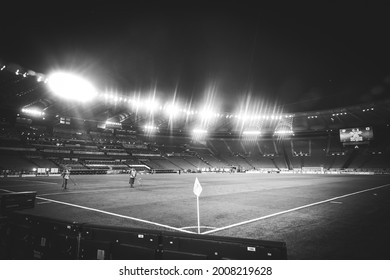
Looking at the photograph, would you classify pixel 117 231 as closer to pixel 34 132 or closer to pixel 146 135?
pixel 34 132

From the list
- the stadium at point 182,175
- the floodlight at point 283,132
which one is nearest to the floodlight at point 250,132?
the stadium at point 182,175

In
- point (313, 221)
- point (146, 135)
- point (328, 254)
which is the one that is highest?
point (146, 135)

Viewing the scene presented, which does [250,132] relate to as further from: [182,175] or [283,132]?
[182,175]

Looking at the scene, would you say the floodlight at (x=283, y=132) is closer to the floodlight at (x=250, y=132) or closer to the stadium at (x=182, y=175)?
the stadium at (x=182, y=175)

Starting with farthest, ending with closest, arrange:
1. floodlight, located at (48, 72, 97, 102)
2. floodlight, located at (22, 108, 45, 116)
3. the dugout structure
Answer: floodlight, located at (22, 108, 45, 116) → floodlight, located at (48, 72, 97, 102) → the dugout structure

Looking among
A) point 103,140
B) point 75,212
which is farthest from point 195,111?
point 75,212

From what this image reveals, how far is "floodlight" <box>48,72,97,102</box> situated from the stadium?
0.90 ft

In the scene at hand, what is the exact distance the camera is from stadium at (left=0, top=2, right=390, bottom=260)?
4.89 meters

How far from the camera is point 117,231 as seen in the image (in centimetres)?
427

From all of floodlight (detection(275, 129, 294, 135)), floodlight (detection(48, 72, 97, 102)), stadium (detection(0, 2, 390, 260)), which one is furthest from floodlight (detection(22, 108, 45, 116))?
floodlight (detection(275, 129, 294, 135))

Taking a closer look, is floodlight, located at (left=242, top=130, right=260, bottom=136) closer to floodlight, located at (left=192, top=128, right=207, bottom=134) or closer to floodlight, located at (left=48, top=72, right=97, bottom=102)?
floodlight, located at (left=192, top=128, right=207, bottom=134)

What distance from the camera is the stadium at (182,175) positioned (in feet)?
16.0

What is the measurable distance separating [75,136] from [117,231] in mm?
62636

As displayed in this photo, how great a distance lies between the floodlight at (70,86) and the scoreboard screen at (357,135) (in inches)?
2286
